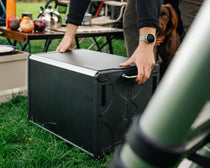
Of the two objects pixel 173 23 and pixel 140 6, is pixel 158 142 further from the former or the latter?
pixel 173 23

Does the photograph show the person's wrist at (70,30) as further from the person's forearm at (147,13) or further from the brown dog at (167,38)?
the brown dog at (167,38)

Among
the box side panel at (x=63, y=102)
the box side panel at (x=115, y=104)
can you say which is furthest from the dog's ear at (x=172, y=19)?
the box side panel at (x=63, y=102)

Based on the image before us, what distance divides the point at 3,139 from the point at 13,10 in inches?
76.7

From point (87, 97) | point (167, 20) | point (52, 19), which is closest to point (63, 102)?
point (87, 97)

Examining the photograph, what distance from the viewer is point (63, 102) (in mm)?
1688

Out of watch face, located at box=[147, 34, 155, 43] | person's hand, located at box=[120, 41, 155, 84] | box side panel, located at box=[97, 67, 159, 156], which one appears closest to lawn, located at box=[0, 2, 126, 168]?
box side panel, located at box=[97, 67, 159, 156]

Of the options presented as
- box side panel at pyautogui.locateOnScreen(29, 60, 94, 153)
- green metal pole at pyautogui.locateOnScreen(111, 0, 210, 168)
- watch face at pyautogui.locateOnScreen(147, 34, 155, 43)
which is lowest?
box side panel at pyautogui.locateOnScreen(29, 60, 94, 153)

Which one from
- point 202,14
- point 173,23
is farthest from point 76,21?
point 202,14

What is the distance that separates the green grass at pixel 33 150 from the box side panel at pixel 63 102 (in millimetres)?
59

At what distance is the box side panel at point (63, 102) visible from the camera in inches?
61.1

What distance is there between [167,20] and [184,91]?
2.81 meters

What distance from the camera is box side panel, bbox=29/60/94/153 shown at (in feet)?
5.09

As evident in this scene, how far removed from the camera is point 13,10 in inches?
130

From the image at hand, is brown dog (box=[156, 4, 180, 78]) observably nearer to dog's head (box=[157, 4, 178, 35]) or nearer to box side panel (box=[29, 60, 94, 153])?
dog's head (box=[157, 4, 178, 35])
